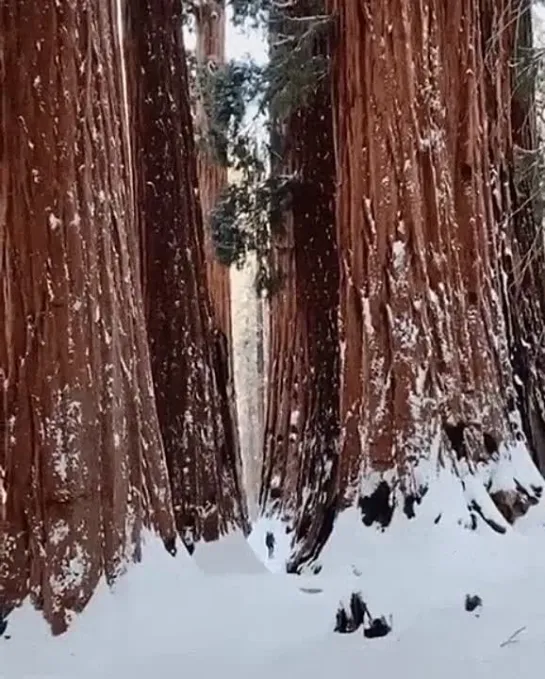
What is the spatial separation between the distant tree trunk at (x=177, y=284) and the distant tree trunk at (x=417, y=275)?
1.33 m

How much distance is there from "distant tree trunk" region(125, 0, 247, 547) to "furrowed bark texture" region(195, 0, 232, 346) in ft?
10.8

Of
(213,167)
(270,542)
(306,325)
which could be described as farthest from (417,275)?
(213,167)

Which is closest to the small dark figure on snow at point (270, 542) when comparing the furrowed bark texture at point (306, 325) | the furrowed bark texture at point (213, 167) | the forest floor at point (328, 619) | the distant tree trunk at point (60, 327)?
the furrowed bark texture at point (306, 325)

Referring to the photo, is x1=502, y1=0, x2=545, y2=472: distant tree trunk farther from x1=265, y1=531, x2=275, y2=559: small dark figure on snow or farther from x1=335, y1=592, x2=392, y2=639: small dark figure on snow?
x1=265, y1=531, x2=275, y2=559: small dark figure on snow

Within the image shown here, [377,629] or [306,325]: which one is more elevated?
[306,325]

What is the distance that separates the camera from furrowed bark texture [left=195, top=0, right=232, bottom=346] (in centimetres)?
892

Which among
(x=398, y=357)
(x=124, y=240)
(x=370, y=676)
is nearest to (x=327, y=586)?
(x=370, y=676)

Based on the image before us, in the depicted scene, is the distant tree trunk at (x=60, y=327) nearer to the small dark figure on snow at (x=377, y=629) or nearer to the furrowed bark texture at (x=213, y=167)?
the small dark figure on snow at (x=377, y=629)

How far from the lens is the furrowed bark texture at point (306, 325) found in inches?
216

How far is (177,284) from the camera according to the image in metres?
4.92

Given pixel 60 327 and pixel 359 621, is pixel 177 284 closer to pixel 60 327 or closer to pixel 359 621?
pixel 60 327

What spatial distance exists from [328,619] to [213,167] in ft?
22.0

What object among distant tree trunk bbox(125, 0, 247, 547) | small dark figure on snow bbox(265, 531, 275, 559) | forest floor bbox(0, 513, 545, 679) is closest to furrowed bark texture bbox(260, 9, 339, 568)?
small dark figure on snow bbox(265, 531, 275, 559)

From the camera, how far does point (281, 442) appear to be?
5781 mm
